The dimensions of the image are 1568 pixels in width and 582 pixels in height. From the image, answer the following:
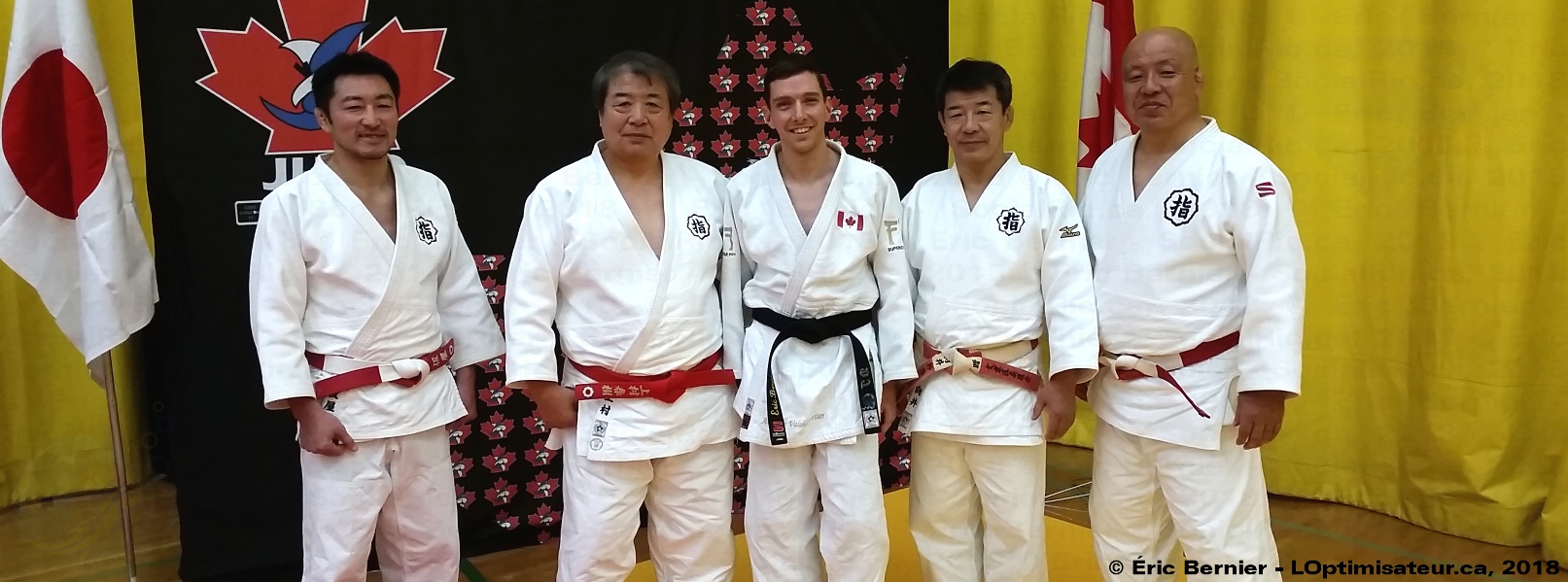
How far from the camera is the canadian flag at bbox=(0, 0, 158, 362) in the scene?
8.52ft

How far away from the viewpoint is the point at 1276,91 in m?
3.74

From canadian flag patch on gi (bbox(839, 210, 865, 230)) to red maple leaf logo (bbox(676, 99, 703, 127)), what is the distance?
134 cm

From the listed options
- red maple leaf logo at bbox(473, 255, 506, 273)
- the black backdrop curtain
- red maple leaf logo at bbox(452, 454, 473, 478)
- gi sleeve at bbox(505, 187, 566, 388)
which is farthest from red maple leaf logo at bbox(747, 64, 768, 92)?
red maple leaf logo at bbox(452, 454, 473, 478)

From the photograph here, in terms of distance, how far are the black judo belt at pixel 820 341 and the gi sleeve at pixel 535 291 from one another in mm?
480

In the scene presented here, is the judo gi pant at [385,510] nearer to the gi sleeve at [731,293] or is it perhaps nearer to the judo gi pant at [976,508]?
the gi sleeve at [731,293]

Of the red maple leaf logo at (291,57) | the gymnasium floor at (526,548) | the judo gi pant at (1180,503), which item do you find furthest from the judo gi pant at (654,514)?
the red maple leaf logo at (291,57)

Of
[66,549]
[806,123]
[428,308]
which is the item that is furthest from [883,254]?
[66,549]

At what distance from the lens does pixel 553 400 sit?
237cm

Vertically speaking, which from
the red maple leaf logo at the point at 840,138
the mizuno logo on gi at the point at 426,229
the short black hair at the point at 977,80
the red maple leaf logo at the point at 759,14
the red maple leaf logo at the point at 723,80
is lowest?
the mizuno logo on gi at the point at 426,229

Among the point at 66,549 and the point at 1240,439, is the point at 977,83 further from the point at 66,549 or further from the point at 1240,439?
the point at 66,549

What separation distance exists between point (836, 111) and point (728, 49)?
1.54ft

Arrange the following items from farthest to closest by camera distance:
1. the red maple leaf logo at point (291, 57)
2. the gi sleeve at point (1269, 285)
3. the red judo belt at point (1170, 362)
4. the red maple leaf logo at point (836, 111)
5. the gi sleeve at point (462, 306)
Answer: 1. the red maple leaf logo at point (836, 111)
2. the red maple leaf logo at point (291, 57)
3. the gi sleeve at point (462, 306)
4. the red judo belt at point (1170, 362)
5. the gi sleeve at point (1269, 285)

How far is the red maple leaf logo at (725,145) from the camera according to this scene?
366 centimetres

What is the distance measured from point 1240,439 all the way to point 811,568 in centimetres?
103
